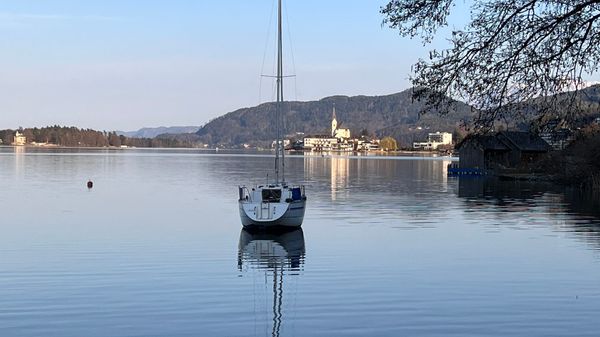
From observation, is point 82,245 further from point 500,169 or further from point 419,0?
point 500,169

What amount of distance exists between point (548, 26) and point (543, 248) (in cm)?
2443

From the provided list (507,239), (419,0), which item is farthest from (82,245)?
(419,0)

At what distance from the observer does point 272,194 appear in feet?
123

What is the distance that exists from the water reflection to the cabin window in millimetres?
1888

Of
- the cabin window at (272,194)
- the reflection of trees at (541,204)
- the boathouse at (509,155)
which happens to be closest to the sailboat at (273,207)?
the cabin window at (272,194)

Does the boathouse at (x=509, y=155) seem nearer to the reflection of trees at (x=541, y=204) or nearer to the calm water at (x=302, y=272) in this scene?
the reflection of trees at (x=541, y=204)

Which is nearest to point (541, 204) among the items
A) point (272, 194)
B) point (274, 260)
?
point (272, 194)

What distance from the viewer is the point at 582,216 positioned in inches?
1813

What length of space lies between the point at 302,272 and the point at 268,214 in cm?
1144

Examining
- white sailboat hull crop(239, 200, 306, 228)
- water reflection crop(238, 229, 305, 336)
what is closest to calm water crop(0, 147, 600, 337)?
water reflection crop(238, 229, 305, 336)

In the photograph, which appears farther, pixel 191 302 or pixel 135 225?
pixel 135 225

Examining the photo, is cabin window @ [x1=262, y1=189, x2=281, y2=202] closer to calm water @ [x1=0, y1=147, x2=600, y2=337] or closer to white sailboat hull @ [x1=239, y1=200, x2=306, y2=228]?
white sailboat hull @ [x1=239, y1=200, x2=306, y2=228]

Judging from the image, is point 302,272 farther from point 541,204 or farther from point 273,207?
point 541,204

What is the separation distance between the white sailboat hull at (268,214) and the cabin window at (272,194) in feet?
2.82
